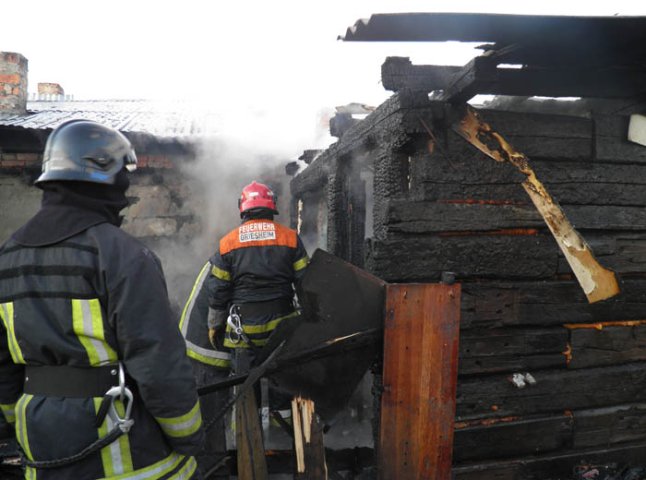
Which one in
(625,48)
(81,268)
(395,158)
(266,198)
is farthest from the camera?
(266,198)

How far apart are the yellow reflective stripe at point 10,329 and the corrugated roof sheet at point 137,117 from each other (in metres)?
5.90

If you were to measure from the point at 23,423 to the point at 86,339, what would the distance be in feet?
1.64

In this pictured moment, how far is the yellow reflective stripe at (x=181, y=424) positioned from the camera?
1.89 metres

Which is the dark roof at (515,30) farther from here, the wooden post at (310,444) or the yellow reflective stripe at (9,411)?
the yellow reflective stripe at (9,411)

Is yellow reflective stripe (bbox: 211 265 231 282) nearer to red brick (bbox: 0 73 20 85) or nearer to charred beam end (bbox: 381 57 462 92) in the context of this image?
charred beam end (bbox: 381 57 462 92)

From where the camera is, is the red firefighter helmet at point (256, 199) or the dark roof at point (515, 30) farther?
the red firefighter helmet at point (256, 199)

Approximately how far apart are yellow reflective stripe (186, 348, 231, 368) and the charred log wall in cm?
212

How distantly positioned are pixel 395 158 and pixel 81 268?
2.20m

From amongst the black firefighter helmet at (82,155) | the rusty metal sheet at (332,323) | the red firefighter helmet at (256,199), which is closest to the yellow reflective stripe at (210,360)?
the red firefighter helmet at (256,199)

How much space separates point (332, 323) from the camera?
2.66 m

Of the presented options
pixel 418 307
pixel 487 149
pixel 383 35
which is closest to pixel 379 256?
pixel 418 307

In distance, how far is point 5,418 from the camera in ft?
6.73

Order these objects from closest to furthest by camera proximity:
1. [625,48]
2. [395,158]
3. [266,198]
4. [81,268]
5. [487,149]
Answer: [81,268] → [625,48] → [487,149] → [395,158] → [266,198]

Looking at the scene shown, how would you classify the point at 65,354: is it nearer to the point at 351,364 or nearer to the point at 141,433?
the point at 141,433
